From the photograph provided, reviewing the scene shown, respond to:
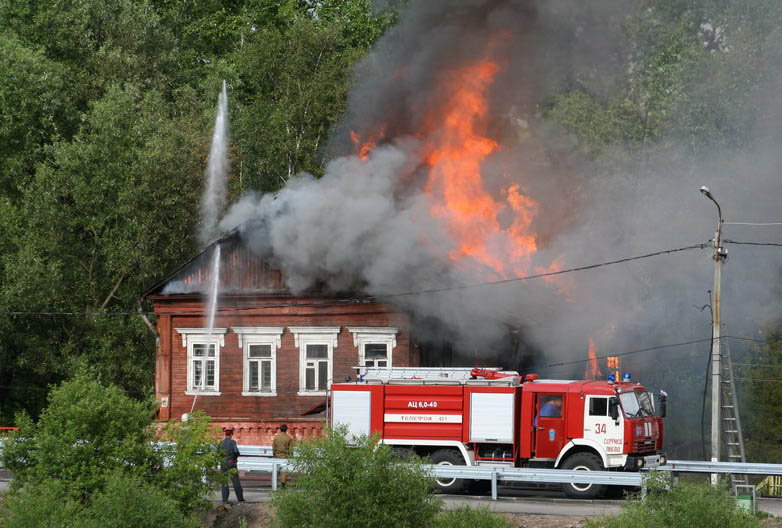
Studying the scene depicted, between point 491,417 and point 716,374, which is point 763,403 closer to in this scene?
point 716,374

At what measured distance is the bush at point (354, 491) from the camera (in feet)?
64.5

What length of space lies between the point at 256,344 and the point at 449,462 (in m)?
12.6

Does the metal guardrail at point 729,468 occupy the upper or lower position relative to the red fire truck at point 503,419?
lower

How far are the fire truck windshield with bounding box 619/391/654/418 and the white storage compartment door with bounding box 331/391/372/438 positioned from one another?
578 centimetres

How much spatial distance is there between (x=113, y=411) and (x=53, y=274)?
20450 mm

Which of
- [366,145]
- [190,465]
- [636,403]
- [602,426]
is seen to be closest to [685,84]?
[366,145]

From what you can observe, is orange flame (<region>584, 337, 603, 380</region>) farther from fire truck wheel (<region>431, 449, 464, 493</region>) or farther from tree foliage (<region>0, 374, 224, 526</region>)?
tree foliage (<region>0, 374, 224, 526</region>)

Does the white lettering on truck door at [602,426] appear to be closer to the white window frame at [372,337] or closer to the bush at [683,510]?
the bush at [683,510]

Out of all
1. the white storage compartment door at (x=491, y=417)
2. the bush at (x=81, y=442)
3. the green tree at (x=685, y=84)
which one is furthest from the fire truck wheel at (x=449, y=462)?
the green tree at (x=685, y=84)

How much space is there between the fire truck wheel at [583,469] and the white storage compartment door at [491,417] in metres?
1.44

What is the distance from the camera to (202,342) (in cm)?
3697

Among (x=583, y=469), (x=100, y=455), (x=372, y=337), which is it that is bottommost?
(x=583, y=469)

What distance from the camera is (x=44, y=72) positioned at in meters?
47.2

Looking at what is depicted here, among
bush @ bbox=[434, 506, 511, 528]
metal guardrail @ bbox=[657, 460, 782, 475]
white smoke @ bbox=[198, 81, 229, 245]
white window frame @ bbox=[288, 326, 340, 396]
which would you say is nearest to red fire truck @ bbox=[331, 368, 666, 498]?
Answer: metal guardrail @ bbox=[657, 460, 782, 475]
